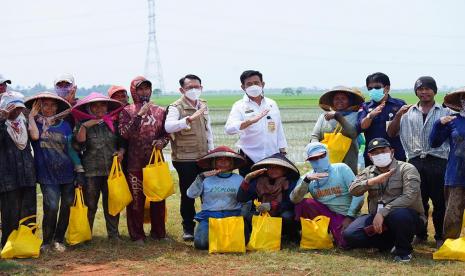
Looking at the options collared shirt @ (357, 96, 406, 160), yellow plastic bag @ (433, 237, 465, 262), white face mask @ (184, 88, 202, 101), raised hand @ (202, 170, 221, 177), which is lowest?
yellow plastic bag @ (433, 237, 465, 262)

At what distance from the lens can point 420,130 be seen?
22.9ft

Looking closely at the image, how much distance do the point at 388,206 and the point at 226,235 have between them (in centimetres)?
177

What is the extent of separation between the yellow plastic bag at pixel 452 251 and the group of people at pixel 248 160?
304 mm

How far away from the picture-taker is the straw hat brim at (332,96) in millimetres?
7527

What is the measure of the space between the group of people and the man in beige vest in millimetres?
14

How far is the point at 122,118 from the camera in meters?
7.37

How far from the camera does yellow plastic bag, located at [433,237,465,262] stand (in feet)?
20.9

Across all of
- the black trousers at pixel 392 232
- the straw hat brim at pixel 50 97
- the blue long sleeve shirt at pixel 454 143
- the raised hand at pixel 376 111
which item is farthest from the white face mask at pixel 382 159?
the straw hat brim at pixel 50 97

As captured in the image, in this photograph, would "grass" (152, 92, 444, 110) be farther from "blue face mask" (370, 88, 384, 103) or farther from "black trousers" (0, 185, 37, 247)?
"black trousers" (0, 185, 37, 247)

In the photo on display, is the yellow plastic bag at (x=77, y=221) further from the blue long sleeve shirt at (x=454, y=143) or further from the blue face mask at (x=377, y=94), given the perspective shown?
the blue long sleeve shirt at (x=454, y=143)

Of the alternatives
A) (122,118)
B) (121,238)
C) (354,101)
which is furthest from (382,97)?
(121,238)

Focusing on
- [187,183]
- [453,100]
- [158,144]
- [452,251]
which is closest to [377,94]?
[453,100]

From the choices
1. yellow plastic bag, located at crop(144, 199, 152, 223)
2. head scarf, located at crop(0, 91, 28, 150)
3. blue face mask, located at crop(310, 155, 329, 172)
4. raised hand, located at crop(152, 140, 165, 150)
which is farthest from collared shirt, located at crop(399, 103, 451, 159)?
head scarf, located at crop(0, 91, 28, 150)

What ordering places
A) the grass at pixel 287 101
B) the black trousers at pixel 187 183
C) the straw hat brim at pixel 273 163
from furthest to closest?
1. the grass at pixel 287 101
2. the black trousers at pixel 187 183
3. the straw hat brim at pixel 273 163
